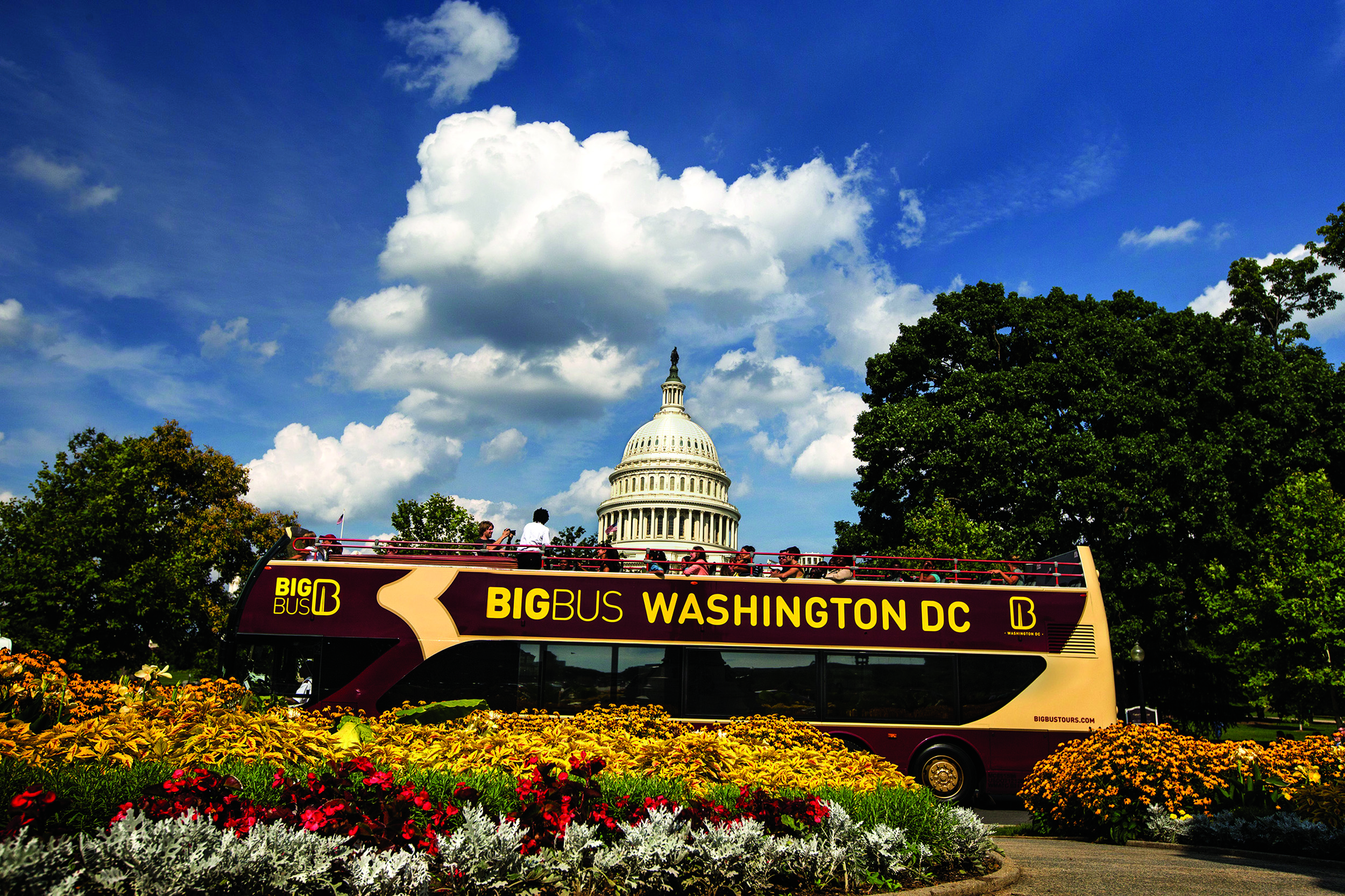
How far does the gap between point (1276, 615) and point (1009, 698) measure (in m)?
17.1

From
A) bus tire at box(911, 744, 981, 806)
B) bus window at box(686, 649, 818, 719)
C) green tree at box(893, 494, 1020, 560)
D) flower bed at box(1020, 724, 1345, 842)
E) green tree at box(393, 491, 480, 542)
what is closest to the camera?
flower bed at box(1020, 724, 1345, 842)

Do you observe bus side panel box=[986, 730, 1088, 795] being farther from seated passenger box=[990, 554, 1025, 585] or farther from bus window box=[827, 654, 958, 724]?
seated passenger box=[990, 554, 1025, 585]

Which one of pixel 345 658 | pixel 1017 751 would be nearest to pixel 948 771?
pixel 1017 751

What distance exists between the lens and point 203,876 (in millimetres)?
5270

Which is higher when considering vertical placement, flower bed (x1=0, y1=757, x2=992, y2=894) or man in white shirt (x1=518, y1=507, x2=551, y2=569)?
man in white shirt (x1=518, y1=507, x2=551, y2=569)

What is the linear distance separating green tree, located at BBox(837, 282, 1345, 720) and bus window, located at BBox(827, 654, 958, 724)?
15.6 m

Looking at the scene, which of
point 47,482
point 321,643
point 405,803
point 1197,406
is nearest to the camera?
point 405,803

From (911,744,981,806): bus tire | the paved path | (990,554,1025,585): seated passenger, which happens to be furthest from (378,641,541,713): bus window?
(990,554,1025,585): seated passenger

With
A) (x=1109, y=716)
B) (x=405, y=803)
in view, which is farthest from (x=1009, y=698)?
(x=405, y=803)

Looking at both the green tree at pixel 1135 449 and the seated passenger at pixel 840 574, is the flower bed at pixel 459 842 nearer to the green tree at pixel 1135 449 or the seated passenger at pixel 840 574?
the seated passenger at pixel 840 574

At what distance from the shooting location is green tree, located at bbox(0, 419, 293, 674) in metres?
30.9

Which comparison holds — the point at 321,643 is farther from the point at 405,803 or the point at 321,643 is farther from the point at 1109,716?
the point at 1109,716

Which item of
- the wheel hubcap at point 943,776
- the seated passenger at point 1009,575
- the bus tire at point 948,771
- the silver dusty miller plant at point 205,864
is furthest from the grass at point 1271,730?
the silver dusty miller plant at point 205,864

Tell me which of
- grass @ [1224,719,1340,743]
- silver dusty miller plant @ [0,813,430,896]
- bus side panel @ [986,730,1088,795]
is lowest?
grass @ [1224,719,1340,743]
